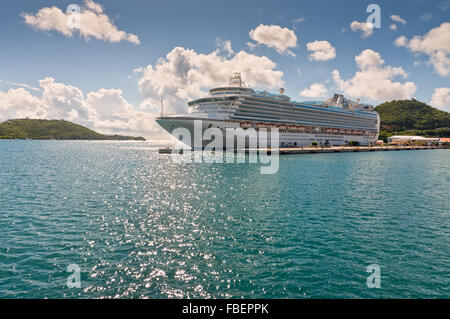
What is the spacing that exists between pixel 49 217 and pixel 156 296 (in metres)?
13.2

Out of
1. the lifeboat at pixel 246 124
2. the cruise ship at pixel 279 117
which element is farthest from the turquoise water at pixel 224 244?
the lifeboat at pixel 246 124

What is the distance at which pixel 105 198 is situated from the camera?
22406 millimetres

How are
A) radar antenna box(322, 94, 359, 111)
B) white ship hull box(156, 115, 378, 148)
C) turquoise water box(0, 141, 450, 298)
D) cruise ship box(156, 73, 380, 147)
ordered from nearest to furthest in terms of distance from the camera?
1. turquoise water box(0, 141, 450, 298)
2. white ship hull box(156, 115, 378, 148)
3. cruise ship box(156, 73, 380, 147)
4. radar antenna box(322, 94, 359, 111)

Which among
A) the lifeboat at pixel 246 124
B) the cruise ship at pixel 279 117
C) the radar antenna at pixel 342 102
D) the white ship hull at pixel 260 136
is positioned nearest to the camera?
the white ship hull at pixel 260 136

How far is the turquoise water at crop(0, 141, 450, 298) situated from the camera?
360 inches

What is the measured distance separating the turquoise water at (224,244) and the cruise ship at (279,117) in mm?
46695

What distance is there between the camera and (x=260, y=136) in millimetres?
A: 81125

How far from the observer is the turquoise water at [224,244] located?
30.0ft

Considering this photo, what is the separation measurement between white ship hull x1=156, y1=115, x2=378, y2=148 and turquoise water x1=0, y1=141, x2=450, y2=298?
42175 millimetres

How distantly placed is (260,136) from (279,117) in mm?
14266
